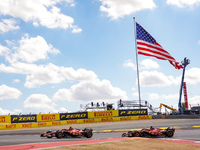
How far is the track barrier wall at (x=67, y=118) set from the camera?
3856 cm

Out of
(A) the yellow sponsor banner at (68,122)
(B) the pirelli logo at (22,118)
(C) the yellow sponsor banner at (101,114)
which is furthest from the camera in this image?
(C) the yellow sponsor banner at (101,114)

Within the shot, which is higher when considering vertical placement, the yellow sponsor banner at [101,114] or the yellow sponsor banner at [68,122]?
the yellow sponsor banner at [101,114]

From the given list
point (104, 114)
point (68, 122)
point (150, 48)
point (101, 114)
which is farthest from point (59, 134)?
point (104, 114)

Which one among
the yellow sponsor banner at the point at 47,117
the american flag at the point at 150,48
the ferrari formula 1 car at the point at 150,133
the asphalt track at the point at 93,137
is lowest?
the asphalt track at the point at 93,137

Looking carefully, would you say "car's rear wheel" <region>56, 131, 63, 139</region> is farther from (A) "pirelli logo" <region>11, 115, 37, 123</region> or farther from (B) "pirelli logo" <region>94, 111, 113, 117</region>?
(B) "pirelli logo" <region>94, 111, 113, 117</region>

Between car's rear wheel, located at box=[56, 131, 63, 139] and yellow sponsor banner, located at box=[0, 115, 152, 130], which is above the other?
car's rear wheel, located at box=[56, 131, 63, 139]

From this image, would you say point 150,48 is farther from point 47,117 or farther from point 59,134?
point 47,117

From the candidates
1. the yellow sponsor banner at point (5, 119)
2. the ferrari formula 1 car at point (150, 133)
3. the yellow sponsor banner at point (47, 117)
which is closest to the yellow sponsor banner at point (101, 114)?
the yellow sponsor banner at point (47, 117)

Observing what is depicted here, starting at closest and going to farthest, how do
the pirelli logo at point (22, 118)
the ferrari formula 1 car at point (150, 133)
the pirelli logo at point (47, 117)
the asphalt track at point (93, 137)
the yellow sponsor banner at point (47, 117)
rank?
the asphalt track at point (93, 137) < the ferrari formula 1 car at point (150, 133) < the pirelli logo at point (22, 118) < the yellow sponsor banner at point (47, 117) < the pirelli logo at point (47, 117)

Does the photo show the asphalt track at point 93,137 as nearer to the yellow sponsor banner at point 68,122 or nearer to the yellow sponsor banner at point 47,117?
the yellow sponsor banner at point 68,122

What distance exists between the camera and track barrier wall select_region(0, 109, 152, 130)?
38.6 m

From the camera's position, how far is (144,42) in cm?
3341

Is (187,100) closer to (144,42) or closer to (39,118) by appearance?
(144,42)

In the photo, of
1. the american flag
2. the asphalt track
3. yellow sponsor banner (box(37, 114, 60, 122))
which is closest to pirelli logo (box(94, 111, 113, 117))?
yellow sponsor banner (box(37, 114, 60, 122))
